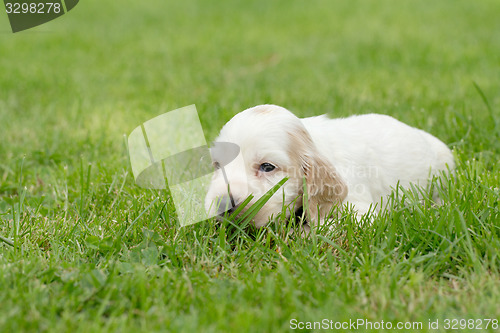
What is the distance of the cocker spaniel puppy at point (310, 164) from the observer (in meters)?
3.00

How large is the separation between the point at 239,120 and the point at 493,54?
18.7 feet

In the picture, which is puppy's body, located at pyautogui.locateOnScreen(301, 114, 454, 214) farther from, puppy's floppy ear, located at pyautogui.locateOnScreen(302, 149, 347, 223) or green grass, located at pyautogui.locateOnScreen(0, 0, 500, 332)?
green grass, located at pyautogui.locateOnScreen(0, 0, 500, 332)

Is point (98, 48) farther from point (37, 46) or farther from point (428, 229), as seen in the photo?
point (428, 229)

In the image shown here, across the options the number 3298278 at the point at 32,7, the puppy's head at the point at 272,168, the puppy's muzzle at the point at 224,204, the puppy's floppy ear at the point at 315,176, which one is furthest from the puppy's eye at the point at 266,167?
the number 3298278 at the point at 32,7

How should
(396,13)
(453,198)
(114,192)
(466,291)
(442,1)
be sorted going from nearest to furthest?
1. (466,291)
2. (453,198)
3. (114,192)
4. (396,13)
5. (442,1)

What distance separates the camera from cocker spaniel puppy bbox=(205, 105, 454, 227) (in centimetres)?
300

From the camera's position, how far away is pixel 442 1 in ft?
41.3

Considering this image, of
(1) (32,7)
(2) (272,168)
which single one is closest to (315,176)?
(2) (272,168)

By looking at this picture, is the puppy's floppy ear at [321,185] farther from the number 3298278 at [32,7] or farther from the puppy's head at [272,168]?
the number 3298278 at [32,7]

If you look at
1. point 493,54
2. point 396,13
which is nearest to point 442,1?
point 396,13

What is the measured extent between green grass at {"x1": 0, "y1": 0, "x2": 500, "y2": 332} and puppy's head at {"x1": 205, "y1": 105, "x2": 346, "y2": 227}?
177mm

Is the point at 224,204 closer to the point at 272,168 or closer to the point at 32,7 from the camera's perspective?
the point at 272,168

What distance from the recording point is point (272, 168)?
309 centimetres

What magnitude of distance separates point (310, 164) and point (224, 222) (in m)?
0.66
